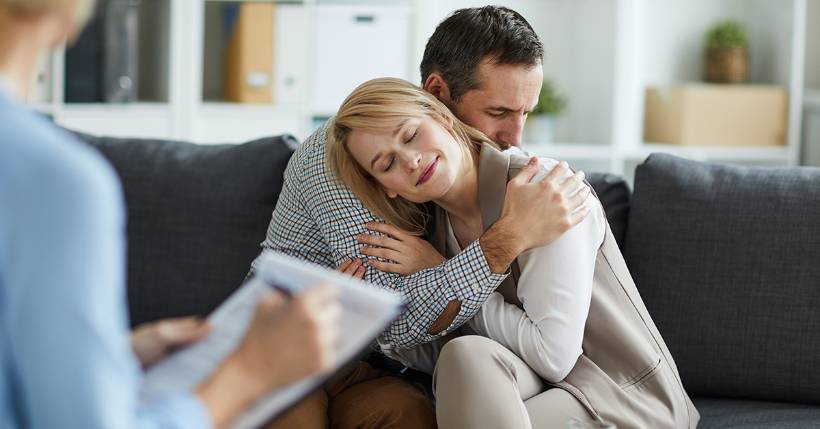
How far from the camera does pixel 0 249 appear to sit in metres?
0.79

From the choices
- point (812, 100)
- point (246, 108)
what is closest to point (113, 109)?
point (246, 108)

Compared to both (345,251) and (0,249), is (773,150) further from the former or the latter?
(0,249)

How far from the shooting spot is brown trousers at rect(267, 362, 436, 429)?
5.70ft

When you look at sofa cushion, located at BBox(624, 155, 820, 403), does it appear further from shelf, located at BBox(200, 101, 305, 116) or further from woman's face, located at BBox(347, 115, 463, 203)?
shelf, located at BBox(200, 101, 305, 116)

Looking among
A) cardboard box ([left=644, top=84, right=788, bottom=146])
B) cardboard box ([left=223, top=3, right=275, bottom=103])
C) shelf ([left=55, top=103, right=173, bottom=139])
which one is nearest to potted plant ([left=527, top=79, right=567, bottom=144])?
cardboard box ([left=644, top=84, right=788, bottom=146])

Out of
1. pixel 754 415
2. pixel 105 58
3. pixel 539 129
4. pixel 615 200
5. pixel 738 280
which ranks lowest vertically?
pixel 754 415

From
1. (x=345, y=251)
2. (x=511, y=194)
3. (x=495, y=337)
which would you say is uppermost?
(x=511, y=194)

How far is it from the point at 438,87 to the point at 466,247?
38 cm

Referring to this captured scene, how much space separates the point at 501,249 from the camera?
161 centimetres

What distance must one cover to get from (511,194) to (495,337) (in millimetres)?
234

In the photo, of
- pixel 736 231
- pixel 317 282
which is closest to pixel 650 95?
pixel 736 231

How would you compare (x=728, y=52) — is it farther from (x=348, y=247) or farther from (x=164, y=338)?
(x=164, y=338)

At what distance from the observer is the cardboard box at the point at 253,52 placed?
3.73 meters

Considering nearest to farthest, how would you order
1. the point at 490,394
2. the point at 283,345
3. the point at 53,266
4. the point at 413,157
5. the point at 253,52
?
the point at 53,266 → the point at 283,345 → the point at 490,394 → the point at 413,157 → the point at 253,52
